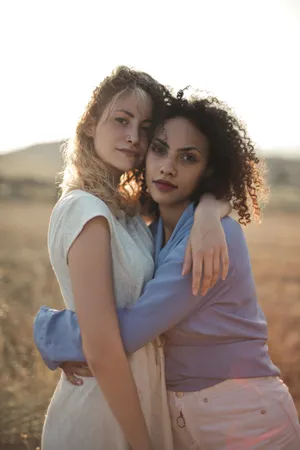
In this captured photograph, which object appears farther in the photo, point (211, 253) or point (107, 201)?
point (107, 201)

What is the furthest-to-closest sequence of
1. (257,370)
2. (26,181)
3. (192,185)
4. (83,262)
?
(26,181) → (192,185) → (257,370) → (83,262)

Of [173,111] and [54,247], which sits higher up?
[173,111]

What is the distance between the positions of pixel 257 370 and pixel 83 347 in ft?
2.54

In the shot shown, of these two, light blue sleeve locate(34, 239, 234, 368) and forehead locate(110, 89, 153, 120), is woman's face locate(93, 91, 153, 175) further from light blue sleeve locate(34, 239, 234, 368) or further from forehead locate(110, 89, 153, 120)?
light blue sleeve locate(34, 239, 234, 368)

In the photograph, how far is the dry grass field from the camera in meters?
4.38

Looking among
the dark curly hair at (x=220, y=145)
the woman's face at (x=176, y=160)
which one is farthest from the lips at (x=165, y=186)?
the dark curly hair at (x=220, y=145)

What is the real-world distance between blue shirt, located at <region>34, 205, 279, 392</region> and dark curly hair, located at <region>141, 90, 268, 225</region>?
316 millimetres

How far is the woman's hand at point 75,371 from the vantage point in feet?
7.98

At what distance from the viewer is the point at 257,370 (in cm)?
249

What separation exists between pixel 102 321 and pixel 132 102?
114 centimetres

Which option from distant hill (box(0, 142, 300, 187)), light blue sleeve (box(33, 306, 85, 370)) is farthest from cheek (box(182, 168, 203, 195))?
distant hill (box(0, 142, 300, 187))

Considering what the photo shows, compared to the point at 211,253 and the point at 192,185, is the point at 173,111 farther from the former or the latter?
the point at 211,253

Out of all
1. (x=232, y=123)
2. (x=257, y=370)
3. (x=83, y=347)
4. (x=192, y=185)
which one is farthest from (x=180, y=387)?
(x=232, y=123)

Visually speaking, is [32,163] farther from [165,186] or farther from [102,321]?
[102,321]
